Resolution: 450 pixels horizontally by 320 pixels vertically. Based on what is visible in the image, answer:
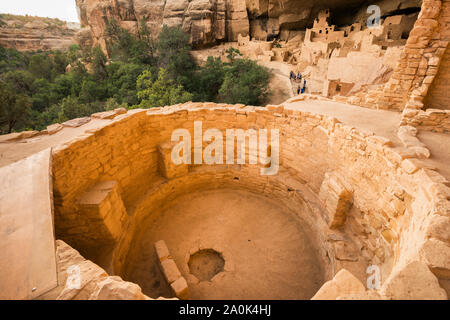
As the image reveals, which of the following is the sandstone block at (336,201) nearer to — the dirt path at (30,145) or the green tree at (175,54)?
the dirt path at (30,145)

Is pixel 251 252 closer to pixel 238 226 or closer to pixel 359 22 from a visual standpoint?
pixel 238 226

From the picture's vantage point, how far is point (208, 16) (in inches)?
966

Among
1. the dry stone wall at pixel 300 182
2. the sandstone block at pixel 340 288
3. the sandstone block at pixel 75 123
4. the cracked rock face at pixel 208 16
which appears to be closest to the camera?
the sandstone block at pixel 340 288

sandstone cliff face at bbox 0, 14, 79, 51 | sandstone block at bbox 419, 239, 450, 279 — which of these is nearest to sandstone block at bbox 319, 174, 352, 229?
sandstone block at bbox 419, 239, 450, 279

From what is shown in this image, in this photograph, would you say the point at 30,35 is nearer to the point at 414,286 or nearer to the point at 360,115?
the point at 360,115

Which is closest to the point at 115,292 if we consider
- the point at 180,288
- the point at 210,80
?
the point at 180,288

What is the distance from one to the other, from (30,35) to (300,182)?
51.7m

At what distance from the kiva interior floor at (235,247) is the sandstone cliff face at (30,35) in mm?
46730

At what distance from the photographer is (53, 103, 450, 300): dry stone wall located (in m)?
2.99

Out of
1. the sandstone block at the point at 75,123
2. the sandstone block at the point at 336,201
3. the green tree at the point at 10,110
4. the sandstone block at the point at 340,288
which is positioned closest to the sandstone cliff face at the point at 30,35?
the green tree at the point at 10,110

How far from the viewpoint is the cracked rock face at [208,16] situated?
76.0 ft

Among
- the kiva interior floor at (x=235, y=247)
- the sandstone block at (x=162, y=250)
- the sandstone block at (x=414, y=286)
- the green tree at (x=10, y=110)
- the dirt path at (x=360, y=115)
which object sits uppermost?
the dirt path at (x=360, y=115)

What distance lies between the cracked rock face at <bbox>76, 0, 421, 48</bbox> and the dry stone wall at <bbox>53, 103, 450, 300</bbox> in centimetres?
2195

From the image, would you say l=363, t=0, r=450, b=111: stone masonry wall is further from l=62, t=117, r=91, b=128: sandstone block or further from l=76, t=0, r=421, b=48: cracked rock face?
l=76, t=0, r=421, b=48: cracked rock face
